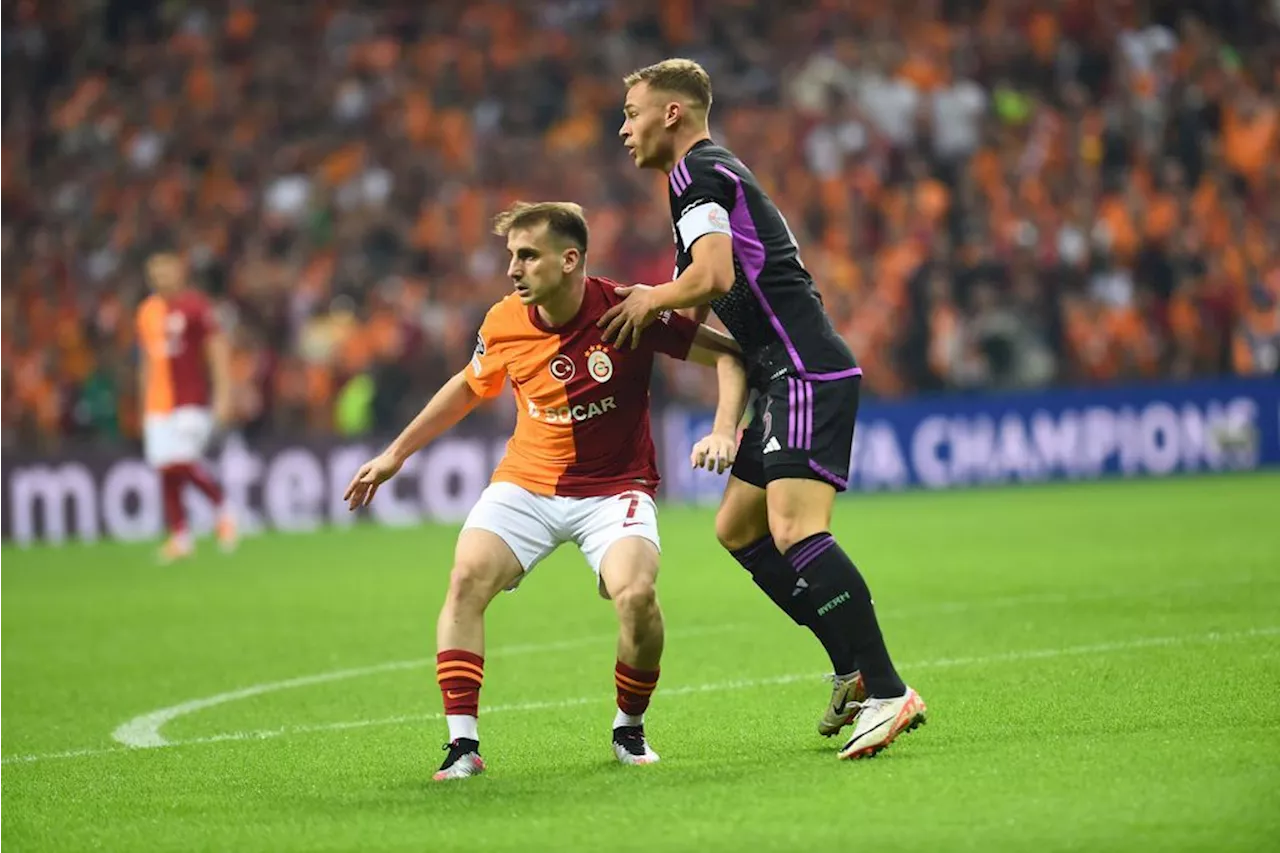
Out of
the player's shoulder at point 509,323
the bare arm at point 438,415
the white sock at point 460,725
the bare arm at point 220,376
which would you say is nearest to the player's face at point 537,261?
the player's shoulder at point 509,323

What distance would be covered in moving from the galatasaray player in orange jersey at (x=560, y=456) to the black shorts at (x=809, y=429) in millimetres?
149

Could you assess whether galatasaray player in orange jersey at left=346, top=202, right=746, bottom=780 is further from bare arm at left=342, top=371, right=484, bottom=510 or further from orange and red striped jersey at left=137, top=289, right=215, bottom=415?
orange and red striped jersey at left=137, top=289, right=215, bottom=415

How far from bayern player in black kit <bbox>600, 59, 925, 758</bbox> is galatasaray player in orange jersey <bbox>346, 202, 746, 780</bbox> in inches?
6.2

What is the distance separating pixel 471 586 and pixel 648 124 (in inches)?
64.0

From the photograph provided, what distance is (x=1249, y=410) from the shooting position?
20438mm

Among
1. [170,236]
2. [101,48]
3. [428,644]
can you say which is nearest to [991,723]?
[428,644]

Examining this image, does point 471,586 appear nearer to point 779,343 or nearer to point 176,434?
point 779,343

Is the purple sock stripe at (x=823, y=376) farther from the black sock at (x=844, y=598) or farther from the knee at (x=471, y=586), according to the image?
the knee at (x=471, y=586)

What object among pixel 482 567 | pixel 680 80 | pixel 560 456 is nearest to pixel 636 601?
pixel 482 567

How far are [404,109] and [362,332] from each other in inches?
166

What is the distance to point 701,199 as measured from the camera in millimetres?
6285

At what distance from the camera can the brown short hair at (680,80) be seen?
255 inches

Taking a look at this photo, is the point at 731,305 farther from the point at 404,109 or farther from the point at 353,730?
the point at 404,109

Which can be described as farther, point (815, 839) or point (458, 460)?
point (458, 460)
